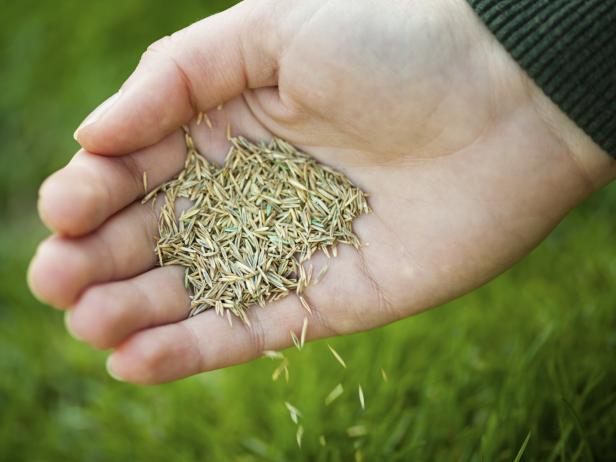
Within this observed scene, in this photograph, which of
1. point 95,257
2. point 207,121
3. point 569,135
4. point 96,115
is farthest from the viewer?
point 207,121

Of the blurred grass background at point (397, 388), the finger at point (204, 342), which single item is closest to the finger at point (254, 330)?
the finger at point (204, 342)

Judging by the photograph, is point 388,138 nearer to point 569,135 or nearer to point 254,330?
point 569,135

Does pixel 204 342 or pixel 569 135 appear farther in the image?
pixel 569 135

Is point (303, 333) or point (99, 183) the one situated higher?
point (99, 183)

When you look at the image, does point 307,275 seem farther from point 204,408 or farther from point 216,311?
point 204,408

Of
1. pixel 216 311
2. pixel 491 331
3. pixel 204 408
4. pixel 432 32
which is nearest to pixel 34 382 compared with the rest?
pixel 204 408

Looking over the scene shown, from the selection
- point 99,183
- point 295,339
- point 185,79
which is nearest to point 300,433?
point 295,339

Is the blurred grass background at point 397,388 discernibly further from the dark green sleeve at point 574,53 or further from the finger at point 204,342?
the dark green sleeve at point 574,53
